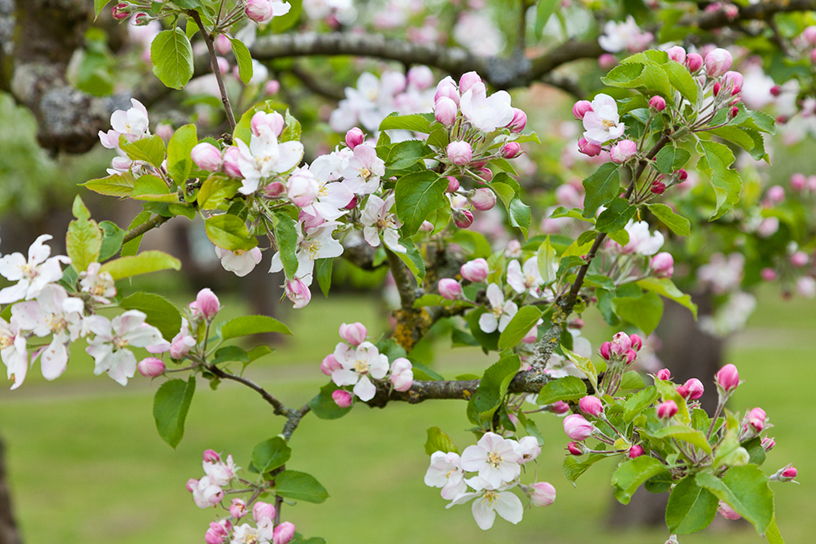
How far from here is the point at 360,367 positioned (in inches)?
61.9

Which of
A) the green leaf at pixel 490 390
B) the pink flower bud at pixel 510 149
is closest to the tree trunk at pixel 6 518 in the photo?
the green leaf at pixel 490 390

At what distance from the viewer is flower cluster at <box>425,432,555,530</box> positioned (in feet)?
4.46

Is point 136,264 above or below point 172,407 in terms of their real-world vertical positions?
above

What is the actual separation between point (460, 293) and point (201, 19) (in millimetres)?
857

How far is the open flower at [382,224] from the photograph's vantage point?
1406 mm

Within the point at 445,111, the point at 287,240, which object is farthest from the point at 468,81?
the point at 287,240

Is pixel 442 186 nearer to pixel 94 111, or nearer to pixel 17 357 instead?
pixel 17 357

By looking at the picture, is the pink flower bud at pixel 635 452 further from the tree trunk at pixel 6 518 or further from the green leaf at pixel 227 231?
the tree trunk at pixel 6 518

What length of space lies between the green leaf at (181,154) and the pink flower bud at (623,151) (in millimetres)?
722

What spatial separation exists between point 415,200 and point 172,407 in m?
0.71

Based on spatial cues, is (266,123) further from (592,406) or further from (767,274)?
(767,274)

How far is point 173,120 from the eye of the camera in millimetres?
2717

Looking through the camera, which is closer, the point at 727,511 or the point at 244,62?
A: the point at 727,511

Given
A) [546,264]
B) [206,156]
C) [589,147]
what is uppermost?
[206,156]
